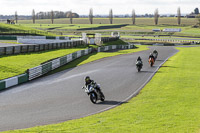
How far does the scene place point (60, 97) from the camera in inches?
813

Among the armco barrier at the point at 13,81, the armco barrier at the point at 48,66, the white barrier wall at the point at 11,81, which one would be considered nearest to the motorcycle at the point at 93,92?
the armco barrier at the point at 13,81

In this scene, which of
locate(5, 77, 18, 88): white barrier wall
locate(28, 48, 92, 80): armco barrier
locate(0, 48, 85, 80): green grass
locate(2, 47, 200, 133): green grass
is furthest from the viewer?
locate(28, 48, 92, 80): armco barrier

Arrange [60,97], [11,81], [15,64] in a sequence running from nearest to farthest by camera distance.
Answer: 1. [60,97]
2. [11,81]
3. [15,64]

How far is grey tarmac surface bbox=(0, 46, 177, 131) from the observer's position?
52.5ft

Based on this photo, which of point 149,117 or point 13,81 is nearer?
point 149,117

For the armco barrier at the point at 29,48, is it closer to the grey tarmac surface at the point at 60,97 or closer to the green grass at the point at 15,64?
the green grass at the point at 15,64

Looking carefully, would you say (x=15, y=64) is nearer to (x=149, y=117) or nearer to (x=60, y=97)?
(x=60, y=97)

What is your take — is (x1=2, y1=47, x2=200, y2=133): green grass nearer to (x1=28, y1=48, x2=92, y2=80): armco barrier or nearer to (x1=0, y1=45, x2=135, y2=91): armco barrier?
(x1=0, y1=45, x2=135, y2=91): armco barrier

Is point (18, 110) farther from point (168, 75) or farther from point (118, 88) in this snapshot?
point (168, 75)

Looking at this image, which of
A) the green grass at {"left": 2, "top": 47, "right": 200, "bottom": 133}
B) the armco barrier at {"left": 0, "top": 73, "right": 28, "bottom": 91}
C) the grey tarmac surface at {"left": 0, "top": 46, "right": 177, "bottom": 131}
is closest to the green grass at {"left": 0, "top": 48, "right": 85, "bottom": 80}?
the armco barrier at {"left": 0, "top": 73, "right": 28, "bottom": 91}

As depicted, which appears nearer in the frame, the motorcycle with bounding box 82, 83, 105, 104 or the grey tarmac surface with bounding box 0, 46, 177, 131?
the grey tarmac surface with bounding box 0, 46, 177, 131

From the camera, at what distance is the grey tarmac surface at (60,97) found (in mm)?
16000

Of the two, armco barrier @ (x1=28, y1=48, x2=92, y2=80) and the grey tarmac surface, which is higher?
armco barrier @ (x1=28, y1=48, x2=92, y2=80)

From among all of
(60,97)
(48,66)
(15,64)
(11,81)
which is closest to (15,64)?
(15,64)
